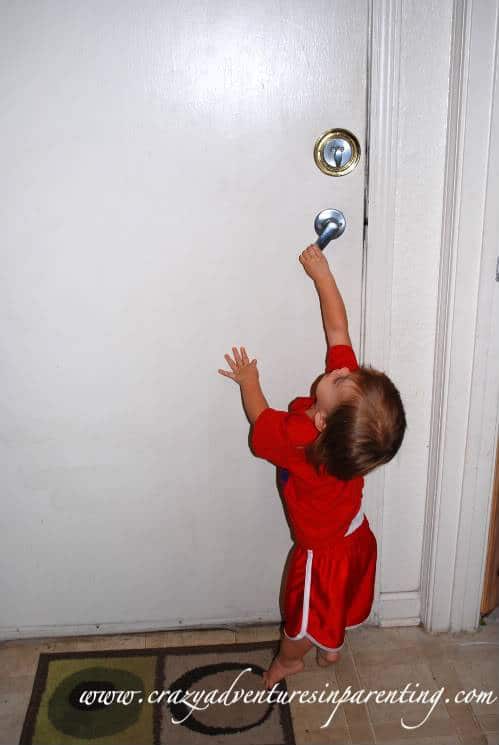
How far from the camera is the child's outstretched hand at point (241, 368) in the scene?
1.44 metres

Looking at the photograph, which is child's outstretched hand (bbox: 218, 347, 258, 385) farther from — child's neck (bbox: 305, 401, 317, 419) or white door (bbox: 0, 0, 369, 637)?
child's neck (bbox: 305, 401, 317, 419)

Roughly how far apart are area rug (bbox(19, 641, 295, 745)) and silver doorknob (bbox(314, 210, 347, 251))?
0.98 meters

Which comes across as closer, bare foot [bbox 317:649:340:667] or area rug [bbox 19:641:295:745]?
area rug [bbox 19:641:295:745]

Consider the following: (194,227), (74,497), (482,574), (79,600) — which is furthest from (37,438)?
(482,574)

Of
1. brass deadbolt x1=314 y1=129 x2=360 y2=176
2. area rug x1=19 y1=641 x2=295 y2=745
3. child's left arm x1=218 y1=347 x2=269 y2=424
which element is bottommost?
area rug x1=19 y1=641 x2=295 y2=745

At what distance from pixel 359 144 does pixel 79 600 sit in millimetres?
1247

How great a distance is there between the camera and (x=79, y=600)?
164cm

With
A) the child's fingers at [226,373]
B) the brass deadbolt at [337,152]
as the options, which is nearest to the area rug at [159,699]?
the child's fingers at [226,373]

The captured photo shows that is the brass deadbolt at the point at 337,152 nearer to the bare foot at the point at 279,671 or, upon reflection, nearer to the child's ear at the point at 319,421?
the child's ear at the point at 319,421

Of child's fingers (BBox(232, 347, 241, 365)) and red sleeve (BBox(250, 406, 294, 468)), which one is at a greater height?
child's fingers (BBox(232, 347, 241, 365))

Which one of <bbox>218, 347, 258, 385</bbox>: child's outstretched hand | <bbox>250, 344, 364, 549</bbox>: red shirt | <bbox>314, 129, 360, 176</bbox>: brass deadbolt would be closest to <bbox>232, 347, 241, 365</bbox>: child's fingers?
<bbox>218, 347, 258, 385</bbox>: child's outstretched hand

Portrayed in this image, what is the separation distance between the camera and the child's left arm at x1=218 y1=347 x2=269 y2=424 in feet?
4.59

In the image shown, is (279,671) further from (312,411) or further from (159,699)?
(312,411)

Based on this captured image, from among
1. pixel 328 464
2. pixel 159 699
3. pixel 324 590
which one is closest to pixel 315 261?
pixel 328 464
